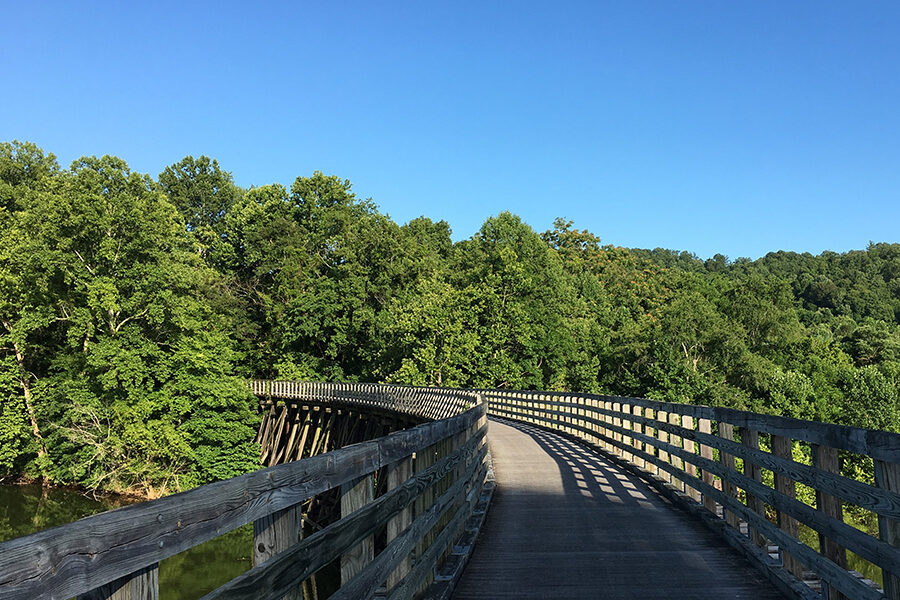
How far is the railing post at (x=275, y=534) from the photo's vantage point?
257 centimetres

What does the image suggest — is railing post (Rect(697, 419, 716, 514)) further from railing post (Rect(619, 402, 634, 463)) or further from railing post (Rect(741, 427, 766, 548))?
railing post (Rect(619, 402, 634, 463))

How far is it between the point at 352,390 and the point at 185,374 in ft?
27.8

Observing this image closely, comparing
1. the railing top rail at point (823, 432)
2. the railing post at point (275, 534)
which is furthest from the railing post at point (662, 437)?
the railing post at point (275, 534)

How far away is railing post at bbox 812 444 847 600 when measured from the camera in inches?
183

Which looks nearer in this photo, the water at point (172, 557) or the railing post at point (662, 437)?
the railing post at point (662, 437)

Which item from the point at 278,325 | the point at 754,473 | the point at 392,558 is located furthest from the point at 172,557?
the point at 278,325

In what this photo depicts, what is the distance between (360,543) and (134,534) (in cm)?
191

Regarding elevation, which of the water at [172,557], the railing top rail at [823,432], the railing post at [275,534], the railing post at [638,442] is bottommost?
the water at [172,557]

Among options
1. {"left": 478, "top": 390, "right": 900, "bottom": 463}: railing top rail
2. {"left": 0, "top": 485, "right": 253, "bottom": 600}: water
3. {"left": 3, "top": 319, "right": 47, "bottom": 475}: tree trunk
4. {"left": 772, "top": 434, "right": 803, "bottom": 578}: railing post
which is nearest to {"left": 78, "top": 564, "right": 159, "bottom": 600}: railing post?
{"left": 478, "top": 390, "right": 900, "bottom": 463}: railing top rail

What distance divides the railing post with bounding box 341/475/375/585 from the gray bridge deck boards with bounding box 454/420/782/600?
84.8 inches

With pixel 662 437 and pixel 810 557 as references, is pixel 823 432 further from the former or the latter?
pixel 662 437

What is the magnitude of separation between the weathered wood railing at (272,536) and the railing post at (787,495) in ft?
8.75

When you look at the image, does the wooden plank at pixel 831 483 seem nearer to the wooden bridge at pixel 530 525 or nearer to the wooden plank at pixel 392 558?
the wooden bridge at pixel 530 525

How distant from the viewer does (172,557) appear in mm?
24375
